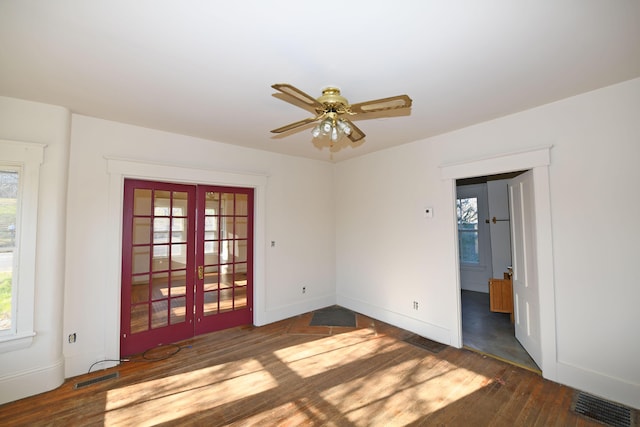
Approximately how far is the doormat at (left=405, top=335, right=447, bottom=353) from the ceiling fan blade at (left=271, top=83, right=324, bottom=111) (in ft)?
10.2

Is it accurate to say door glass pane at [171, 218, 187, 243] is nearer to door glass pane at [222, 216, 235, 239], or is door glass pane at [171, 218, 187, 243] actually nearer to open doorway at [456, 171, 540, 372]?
door glass pane at [222, 216, 235, 239]

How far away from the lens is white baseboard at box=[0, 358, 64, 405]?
245 centimetres

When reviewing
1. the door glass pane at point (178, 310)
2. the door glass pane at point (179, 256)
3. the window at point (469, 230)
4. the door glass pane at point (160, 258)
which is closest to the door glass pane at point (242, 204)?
the door glass pane at point (179, 256)

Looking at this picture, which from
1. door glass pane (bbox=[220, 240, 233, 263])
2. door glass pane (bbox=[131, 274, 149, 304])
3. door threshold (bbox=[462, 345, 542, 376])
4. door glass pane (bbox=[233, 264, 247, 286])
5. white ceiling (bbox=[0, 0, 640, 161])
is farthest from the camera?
door glass pane (bbox=[233, 264, 247, 286])

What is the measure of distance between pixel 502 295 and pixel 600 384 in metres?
1.94

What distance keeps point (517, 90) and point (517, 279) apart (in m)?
2.33

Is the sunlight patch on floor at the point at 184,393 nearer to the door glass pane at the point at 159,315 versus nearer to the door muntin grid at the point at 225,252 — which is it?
the door glass pane at the point at 159,315

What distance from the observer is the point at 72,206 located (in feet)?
9.62

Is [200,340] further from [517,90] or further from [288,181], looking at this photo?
[517,90]

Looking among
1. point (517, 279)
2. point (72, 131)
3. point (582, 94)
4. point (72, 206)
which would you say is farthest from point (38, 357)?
point (582, 94)

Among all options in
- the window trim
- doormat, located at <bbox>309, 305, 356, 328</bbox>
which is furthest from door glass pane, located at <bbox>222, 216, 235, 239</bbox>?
the window trim

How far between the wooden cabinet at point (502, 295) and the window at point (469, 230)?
225 cm

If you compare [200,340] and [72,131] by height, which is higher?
[72,131]

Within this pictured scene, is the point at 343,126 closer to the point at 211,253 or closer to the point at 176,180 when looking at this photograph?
the point at 176,180
